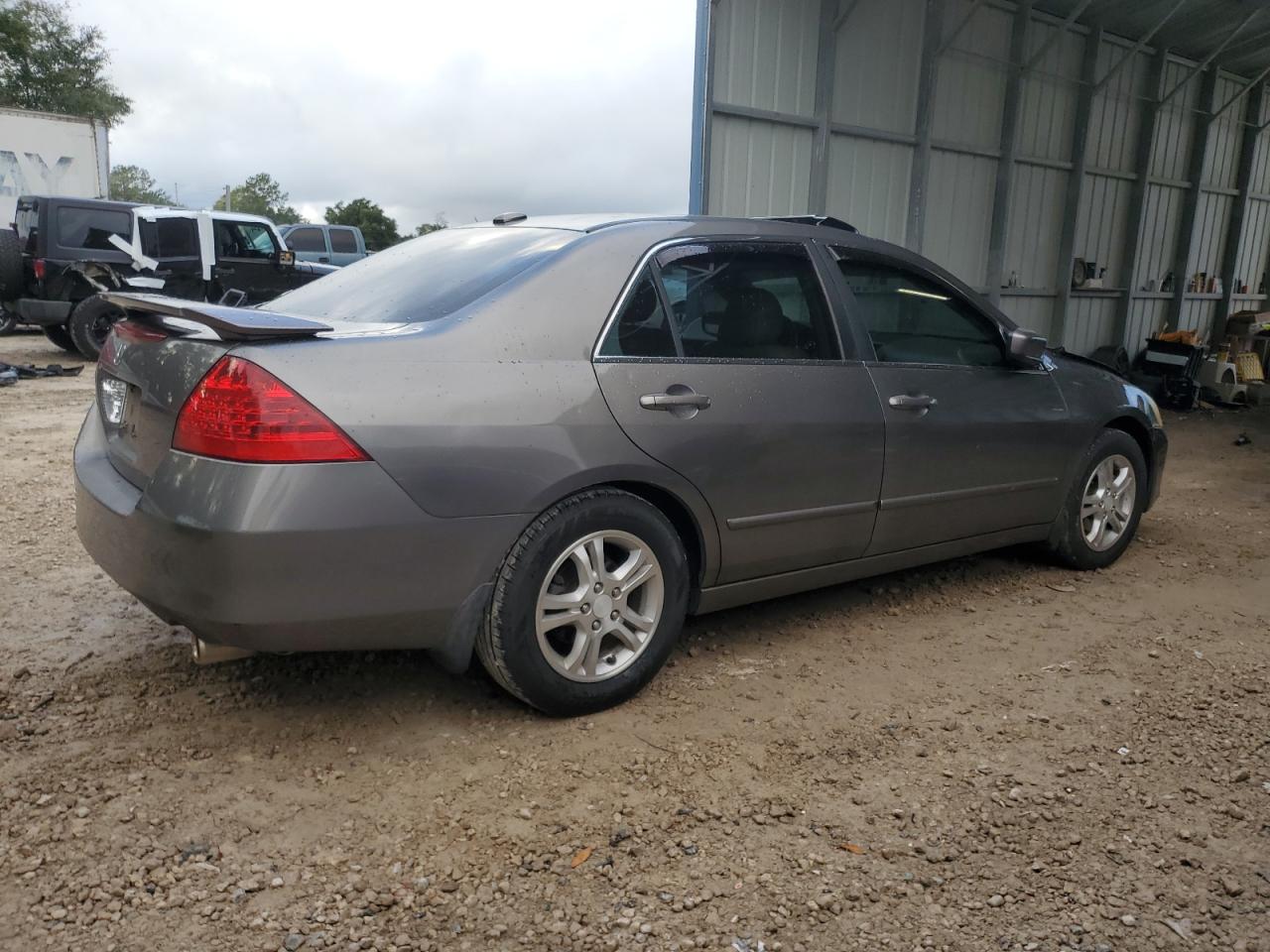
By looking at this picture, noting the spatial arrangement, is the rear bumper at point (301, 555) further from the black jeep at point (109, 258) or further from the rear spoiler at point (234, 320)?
the black jeep at point (109, 258)

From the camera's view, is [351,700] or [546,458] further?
[351,700]

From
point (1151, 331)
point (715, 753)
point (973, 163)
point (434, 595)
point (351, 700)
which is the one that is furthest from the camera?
point (1151, 331)

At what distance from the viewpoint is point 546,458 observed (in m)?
2.71

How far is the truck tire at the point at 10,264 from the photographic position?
12219 millimetres

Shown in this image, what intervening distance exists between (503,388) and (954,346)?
2107 mm

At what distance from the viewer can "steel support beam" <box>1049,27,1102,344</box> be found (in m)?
12.3

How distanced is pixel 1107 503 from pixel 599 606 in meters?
2.88

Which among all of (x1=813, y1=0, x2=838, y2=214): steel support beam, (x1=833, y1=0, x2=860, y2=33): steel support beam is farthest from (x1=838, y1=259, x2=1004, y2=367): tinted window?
(x1=833, y1=0, x2=860, y2=33): steel support beam

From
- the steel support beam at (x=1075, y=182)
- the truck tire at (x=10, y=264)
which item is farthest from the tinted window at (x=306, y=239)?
the steel support beam at (x=1075, y=182)

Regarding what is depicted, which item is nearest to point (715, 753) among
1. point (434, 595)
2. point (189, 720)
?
point (434, 595)

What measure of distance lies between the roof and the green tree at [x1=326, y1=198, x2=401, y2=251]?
37.6 m

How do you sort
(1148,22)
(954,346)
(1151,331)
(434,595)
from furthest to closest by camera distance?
1. (1151,331)
2. (1148,22)
3. (954,346)
4. (434,595)

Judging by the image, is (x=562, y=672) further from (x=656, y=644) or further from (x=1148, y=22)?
(x=1148, y=22)

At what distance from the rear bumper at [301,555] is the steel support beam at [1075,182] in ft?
39.3
